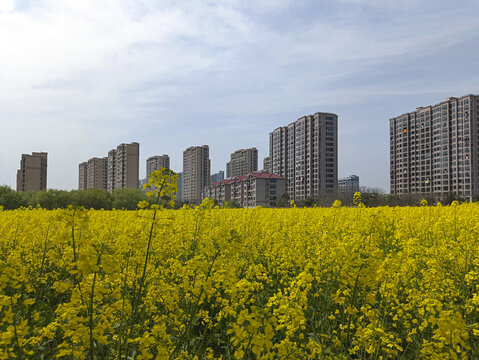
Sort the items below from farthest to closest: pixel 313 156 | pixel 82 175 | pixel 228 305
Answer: pixel 82 175
pixel 313 156
pixel 228 305

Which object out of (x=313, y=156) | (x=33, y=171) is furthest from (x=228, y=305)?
(x=313, y=156)

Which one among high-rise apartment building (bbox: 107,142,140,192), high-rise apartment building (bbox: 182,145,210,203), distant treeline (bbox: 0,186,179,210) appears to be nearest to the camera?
distant treeline (bbox: 0,186,179,210)

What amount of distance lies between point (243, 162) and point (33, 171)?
77957 millimetres

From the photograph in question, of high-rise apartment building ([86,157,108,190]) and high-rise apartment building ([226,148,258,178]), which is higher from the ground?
high-rise apartment building ([226,148,258,178])

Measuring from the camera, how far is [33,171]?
239 feet

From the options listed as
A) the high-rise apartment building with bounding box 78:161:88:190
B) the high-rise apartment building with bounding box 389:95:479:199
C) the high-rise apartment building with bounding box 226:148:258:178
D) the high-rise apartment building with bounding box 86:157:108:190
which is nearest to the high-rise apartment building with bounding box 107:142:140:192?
the high-rise apartment building with bounding box 86:157:108:190

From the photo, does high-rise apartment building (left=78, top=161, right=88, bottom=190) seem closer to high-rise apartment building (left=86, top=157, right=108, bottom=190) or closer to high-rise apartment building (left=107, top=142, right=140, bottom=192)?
high-rise apartment building (left=86, top=157, right=108, bottom=190)

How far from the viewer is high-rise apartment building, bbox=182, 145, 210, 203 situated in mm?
122688

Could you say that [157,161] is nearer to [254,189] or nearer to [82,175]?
[82,175]

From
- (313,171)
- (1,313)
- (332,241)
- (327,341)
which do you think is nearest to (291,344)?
(327,341)

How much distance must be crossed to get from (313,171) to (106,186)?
215 ft

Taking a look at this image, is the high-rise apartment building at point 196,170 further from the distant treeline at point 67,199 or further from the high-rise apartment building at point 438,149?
the distant treeline at point 67,199

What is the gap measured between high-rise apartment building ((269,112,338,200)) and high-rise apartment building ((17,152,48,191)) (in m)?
67.3

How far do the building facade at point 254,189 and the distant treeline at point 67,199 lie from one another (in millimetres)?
50413
